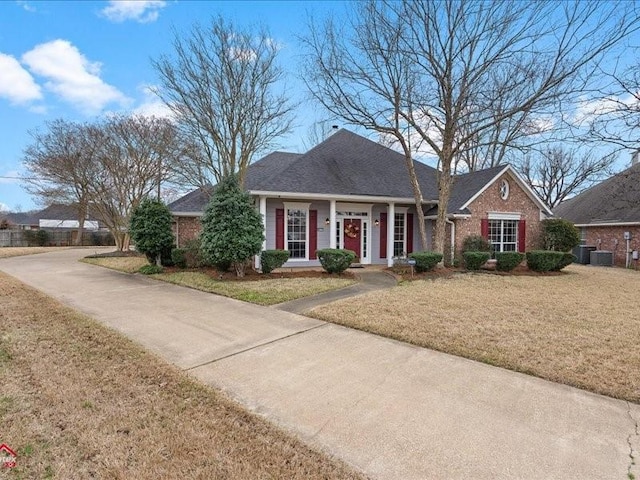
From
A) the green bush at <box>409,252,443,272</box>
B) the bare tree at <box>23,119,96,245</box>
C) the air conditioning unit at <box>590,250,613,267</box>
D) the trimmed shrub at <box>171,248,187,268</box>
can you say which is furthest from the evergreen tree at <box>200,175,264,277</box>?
the air conditioning unit at <box>590,250,613,267</box>

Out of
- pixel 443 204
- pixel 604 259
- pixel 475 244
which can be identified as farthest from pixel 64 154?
pixel 604 259

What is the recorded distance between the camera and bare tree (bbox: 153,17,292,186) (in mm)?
12977

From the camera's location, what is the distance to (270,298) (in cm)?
827

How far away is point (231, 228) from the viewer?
36.3 feet

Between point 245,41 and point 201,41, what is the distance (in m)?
1.56

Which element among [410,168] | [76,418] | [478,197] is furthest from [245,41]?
[76,418]

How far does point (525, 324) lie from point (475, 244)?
878 cm

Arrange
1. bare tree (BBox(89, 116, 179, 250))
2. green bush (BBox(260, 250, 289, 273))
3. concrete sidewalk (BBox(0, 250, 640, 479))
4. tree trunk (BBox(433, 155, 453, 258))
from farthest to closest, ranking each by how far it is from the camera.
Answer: bare tree (BBox(89, 116, 179, 250)), tree trunk (BBox(433, 155, 453, 258)), green bush (BBox(260, 250, 289, 273)), concrete sidewalk (BBox(0, 250, 640, 479))

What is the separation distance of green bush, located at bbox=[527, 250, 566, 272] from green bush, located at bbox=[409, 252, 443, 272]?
4.16 meters

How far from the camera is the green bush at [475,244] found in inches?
579

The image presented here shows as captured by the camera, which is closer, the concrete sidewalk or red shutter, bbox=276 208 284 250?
the concrete sidewalk

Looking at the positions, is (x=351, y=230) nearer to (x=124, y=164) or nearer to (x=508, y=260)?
(x=508, y=260)

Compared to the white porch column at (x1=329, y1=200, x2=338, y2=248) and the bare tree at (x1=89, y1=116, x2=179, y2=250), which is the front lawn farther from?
the bare tree at (x1=89, y1=116, x2=179, y2=250)

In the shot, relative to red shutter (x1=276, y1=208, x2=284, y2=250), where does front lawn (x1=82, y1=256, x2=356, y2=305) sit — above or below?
below
